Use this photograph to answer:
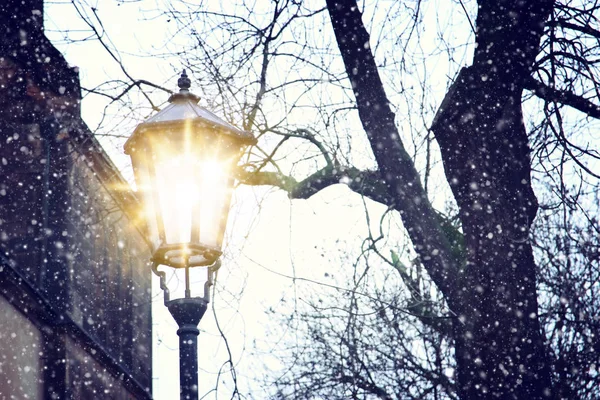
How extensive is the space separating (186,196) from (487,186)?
1.74 metres

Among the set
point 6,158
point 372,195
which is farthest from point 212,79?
point 6,158

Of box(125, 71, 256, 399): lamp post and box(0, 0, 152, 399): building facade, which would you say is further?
box(0, 0, 152, 399): building facade

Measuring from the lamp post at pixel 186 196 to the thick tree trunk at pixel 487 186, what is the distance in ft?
4.15

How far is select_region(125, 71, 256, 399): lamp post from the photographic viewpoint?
4211mm

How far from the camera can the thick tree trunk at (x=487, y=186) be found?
4.60m

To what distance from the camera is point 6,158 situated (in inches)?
488

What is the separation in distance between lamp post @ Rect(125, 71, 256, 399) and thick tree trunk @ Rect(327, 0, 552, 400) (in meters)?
1.27

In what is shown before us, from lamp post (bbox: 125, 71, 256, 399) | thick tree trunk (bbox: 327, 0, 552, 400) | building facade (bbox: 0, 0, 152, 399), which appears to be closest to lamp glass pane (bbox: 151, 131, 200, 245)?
lamp post (bbox: 125, 71, 256, 399)

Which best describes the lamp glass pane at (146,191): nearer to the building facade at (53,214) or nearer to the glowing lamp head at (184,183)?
the glowing lamp head at (184,183)

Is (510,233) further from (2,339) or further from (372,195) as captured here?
(2,339)

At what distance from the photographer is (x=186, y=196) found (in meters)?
4.25

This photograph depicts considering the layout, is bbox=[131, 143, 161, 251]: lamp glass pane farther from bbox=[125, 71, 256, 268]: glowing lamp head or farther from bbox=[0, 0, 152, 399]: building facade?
bbox=[0, 0, 152, 399]: building facade

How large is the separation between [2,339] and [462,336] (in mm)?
5297

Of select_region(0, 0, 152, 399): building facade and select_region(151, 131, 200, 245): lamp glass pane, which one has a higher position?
select_region(0, 0, 152, 399): building facade
